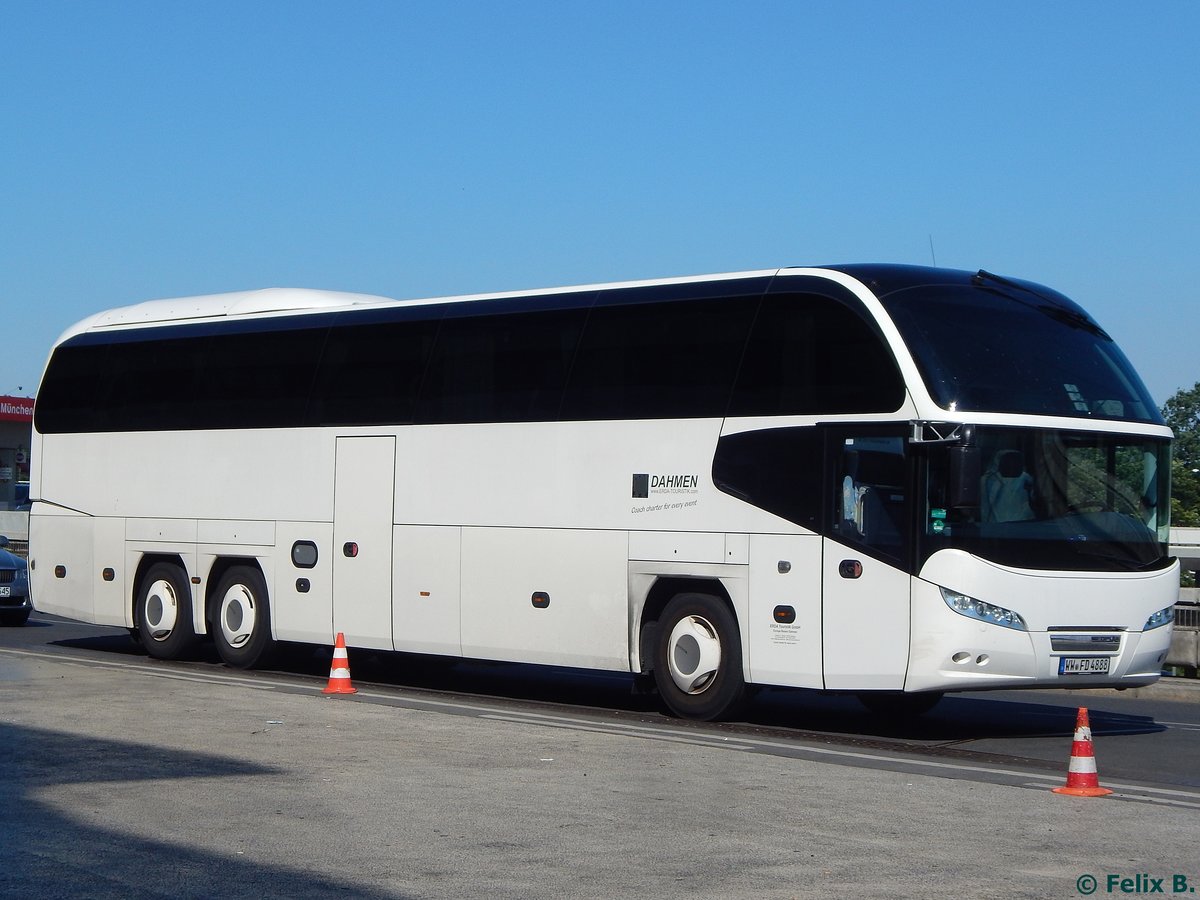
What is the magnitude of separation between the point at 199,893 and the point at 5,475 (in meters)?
74.0

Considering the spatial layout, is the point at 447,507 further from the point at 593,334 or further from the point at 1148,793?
the point at 1148,793

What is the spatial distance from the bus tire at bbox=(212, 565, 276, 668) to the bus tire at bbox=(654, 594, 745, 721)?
18.9ft

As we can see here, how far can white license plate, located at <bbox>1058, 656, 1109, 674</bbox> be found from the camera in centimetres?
1330

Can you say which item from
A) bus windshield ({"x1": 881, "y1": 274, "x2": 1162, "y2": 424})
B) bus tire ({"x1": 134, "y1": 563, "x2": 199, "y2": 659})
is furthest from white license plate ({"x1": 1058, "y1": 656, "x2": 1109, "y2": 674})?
bus tire ({"x1": 134, "y1": 563, "x2": 199, "y2": 659})

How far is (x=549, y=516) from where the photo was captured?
16.1 metres

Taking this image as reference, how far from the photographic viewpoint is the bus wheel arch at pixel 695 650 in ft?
47.9

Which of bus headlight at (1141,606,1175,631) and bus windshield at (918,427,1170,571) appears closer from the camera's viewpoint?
bus windshield at (918,427,1170,571)

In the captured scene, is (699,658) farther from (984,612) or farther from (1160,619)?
(1160,619)

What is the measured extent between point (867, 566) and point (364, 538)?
20.9 feet

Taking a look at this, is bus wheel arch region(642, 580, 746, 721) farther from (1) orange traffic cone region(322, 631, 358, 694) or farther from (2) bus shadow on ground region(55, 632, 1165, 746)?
(1) orange traffic cone region(322, 631, 358, 694)

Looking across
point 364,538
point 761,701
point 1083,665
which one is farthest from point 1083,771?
point 364,538

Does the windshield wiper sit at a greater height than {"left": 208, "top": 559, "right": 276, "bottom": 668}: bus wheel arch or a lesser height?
greater

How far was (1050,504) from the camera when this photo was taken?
44.0ft

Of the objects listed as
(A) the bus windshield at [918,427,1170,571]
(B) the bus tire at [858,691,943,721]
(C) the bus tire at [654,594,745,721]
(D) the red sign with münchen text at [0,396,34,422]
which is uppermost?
(D) the red sign with münchen text at [0,396,34,422]
